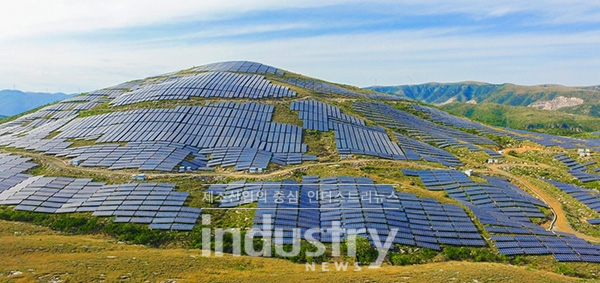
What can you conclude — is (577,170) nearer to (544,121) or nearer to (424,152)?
(424,152)

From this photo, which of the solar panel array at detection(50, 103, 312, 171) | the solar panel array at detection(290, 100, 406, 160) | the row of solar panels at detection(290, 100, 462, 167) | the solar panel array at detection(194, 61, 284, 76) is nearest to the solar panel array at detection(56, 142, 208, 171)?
the solar panel array at detection(50, 103, 312, 171)

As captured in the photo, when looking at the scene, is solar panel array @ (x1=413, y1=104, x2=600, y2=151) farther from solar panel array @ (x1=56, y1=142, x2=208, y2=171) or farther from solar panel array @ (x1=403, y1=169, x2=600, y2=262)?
solar panel array @ (x1=56, y1=142, x2=208, y2=171)

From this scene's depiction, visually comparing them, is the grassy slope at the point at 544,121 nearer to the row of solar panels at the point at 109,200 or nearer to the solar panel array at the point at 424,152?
the solar panel array at the point at 424,152

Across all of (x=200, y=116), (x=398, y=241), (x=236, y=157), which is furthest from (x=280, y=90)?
(x=398, y=241)

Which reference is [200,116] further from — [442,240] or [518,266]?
[518,266]

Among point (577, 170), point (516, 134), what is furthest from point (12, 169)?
point (516, 134)

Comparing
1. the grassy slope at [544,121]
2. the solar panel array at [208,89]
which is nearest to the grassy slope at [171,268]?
the solar panel array at [208,89]

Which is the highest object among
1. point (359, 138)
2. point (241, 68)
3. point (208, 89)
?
point (241, 68)
